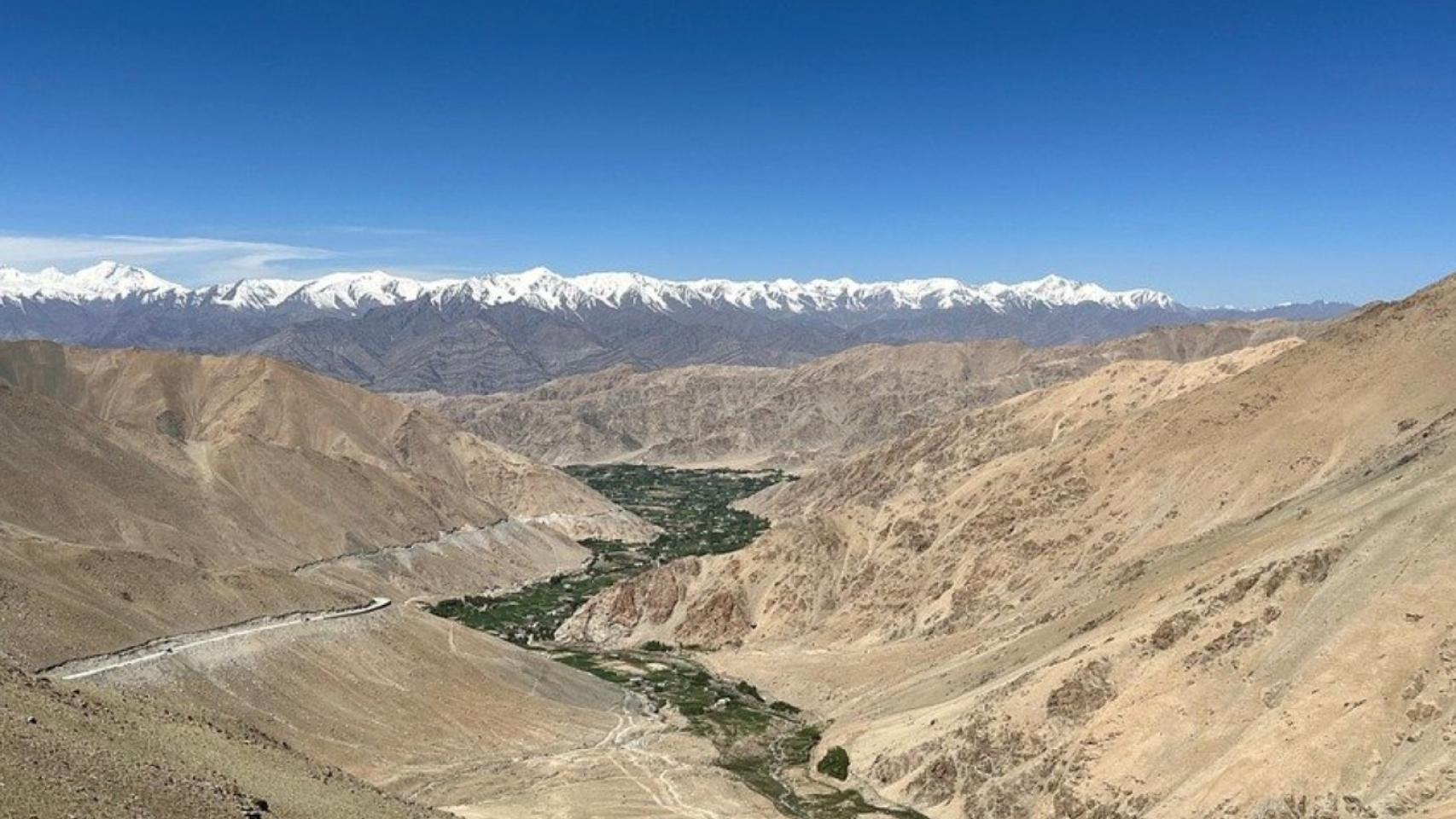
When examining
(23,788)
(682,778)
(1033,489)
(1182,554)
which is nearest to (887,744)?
(682,778)

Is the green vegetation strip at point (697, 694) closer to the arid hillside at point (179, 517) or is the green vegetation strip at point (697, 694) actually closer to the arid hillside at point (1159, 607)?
the arid hillside at point (1159, 607)

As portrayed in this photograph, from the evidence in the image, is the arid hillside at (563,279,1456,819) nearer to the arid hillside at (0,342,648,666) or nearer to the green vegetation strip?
the green vegetation strip

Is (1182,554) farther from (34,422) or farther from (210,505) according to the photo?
(34,422)

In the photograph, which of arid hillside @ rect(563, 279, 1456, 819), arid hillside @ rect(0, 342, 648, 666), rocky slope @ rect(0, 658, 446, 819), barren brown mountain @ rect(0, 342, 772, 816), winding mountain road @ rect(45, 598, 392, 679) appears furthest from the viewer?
Result: arid hillside @ rect(0, 342, 648, 666)

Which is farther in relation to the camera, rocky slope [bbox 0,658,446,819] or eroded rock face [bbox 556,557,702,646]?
eroded rock face [bbox 556,557,702,646]

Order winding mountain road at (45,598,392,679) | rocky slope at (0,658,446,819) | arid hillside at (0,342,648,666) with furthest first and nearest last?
arid hillside at (0,342,648,666) → winding mountain road at (45,598,392,679) → rocky slope at (0,658,446,819)

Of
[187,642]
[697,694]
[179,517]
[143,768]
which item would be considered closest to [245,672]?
[187,642]

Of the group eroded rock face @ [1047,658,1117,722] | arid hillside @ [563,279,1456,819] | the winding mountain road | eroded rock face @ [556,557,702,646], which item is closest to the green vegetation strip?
eroded rock face @ [556,557,702,646]
